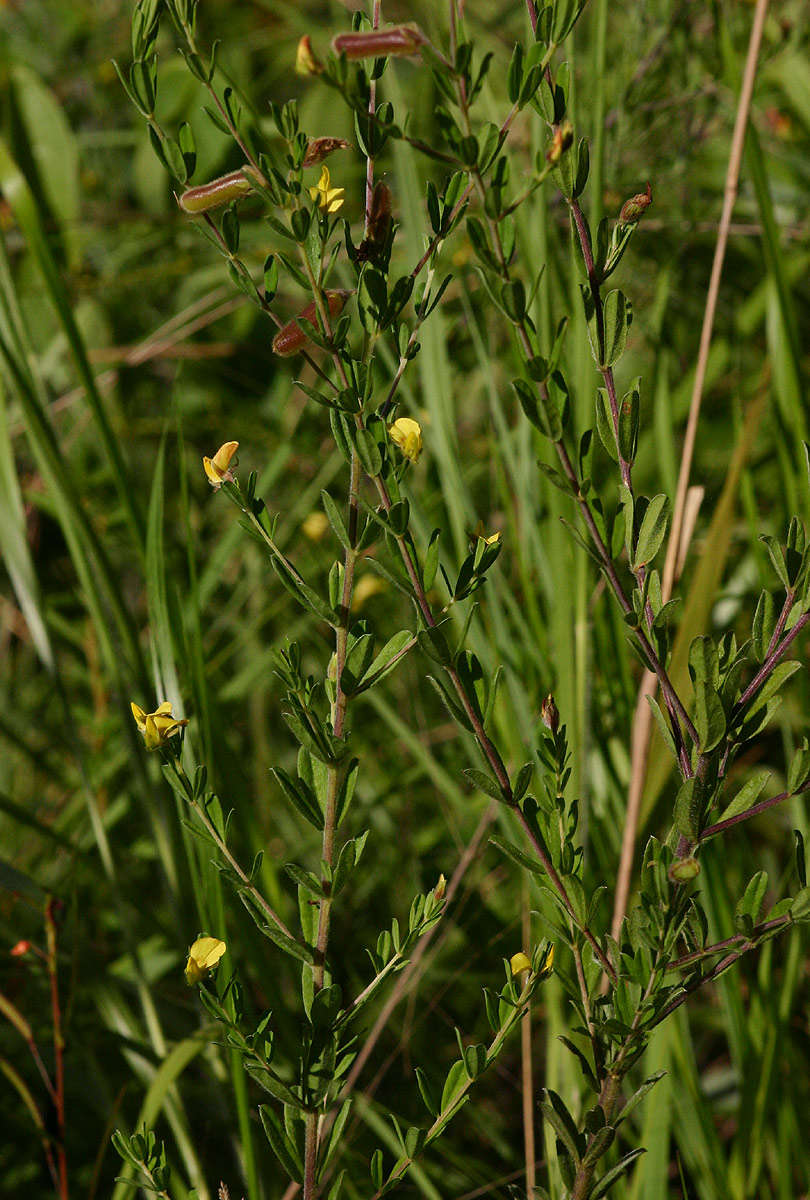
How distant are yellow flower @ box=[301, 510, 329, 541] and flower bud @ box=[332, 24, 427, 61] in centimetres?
64

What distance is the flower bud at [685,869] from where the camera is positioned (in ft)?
1.03

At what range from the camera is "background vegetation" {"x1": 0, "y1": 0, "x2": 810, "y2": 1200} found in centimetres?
60

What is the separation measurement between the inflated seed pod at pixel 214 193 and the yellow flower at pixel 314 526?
0.59 m

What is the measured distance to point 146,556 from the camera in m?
0.60

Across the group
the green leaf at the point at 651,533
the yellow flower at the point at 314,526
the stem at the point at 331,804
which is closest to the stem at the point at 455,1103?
the stem at the point at 331,804

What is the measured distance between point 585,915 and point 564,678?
0.81 feet

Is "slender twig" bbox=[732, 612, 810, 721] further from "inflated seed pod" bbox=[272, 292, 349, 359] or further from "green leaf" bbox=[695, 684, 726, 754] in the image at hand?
"inflated seed pod" bbox=[272, 292, 349, 359]

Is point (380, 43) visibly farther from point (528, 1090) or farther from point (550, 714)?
point (528, 1090)

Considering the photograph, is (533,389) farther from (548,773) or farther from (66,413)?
(66,413)

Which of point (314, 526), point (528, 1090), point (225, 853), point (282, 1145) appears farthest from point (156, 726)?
point (314, 526)

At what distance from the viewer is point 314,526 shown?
0.94 meters

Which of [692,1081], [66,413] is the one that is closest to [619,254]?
[692,1081]

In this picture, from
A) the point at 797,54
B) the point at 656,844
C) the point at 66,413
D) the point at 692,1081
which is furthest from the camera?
the point at 66,413

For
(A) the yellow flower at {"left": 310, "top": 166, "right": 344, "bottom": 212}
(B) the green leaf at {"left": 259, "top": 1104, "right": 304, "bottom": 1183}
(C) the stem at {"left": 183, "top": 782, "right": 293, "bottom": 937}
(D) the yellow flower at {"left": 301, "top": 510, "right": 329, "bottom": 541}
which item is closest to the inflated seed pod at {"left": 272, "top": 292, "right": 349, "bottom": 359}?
(A) the yellow flower at {"left": 310, "top": 166, "right": 344, "bottom": 212}
